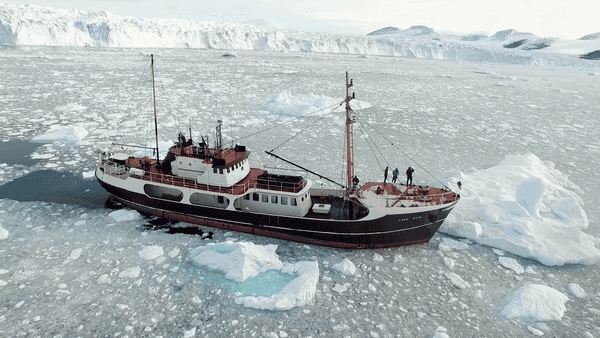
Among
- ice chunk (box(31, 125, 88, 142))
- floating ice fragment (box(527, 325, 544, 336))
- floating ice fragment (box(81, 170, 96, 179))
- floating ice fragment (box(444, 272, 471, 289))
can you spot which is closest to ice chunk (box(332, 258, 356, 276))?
floating ice fragment (box(444, 272, 471, 289))

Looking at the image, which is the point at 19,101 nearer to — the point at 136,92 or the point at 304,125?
the point at 136,92

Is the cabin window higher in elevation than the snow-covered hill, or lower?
lower

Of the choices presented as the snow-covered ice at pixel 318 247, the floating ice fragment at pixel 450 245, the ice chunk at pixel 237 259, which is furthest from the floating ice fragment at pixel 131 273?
the floating ice fragment at pixel 450 245

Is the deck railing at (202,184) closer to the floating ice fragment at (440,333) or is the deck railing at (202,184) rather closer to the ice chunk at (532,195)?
the floating ice fragment at (440,333)

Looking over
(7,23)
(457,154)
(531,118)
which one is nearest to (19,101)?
(457,154)

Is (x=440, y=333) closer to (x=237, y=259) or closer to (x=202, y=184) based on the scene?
(x=237, y=259)

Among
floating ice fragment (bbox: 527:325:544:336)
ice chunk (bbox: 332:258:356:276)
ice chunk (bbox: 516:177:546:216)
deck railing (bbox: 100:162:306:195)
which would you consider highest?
deck railing (bbox: 100:162:306:195)

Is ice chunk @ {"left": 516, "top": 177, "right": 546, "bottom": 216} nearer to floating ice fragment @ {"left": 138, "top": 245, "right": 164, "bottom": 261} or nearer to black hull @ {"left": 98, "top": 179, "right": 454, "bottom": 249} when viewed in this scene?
black hull @ {"left": 98, "top": 179, "right": 454, "bottom": 249}
